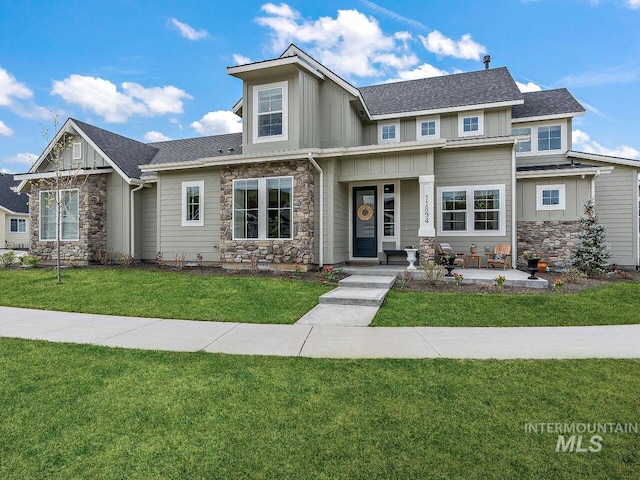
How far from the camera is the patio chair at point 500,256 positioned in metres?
10.5

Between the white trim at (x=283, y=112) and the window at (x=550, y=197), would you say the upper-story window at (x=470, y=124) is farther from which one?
the white trim at (x=283, y=112)

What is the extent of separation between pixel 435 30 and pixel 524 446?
692 inches

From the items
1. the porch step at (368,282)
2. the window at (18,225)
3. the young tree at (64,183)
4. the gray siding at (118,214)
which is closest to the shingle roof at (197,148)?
the gray siding at (118,214)

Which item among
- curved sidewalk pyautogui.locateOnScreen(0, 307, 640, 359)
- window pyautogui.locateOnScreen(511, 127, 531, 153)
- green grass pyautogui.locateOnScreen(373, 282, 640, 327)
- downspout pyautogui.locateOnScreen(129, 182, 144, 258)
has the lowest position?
curved sidewalk pyautogui.locateOnScreen(0, 307, 640, 359)

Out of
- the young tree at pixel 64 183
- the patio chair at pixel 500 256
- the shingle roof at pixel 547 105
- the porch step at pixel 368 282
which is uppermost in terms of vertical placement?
the shingle roof at pixel 547 105

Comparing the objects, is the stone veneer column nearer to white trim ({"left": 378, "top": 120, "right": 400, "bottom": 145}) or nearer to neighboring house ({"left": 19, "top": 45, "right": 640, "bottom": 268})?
neighboring house ({"left": 19, "top": 45, "right": 640, "bottom": 268})

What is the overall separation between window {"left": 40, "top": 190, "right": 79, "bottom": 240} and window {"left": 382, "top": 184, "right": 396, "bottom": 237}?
12224 mm

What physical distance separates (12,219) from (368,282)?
30609mm

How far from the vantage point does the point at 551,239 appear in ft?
36.9

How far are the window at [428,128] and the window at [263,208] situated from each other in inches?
245

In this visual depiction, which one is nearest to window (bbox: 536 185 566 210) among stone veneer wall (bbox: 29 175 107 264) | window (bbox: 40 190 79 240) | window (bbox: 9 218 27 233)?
stone veneer wall (bbox: 29 175 107 264)

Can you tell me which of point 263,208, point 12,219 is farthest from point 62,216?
point 12,219

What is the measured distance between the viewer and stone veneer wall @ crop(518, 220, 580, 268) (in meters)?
11.1

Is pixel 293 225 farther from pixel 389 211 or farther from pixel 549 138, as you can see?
pixel 549 138
